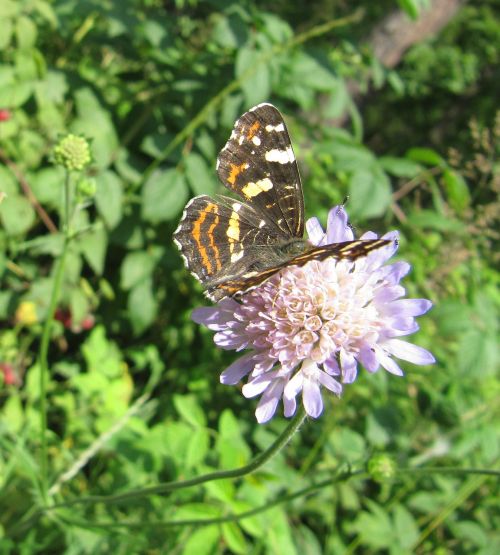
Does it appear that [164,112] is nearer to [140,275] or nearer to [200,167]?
[200,167]

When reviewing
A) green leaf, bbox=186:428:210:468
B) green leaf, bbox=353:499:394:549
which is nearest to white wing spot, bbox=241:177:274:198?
green leaf, bbox=186:428:210:468

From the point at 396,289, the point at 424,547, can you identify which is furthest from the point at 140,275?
the point at 424,547

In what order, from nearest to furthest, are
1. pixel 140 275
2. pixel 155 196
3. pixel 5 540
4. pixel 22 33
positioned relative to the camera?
1. pixel 5 540
2. pixel 22 33
3. pixel 155 196
4. pixel 140 275

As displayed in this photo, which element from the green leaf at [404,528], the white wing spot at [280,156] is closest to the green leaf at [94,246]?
the white wing spot at [280,156]

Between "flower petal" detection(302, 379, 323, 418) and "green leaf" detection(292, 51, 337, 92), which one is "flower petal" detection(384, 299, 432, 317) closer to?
"flower petal" detection(302, 379, 323, 418)

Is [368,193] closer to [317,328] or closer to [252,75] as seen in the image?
[252,75]

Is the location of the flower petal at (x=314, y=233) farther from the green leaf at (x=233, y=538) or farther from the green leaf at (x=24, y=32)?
the green leaf at (x=24, y=32)
